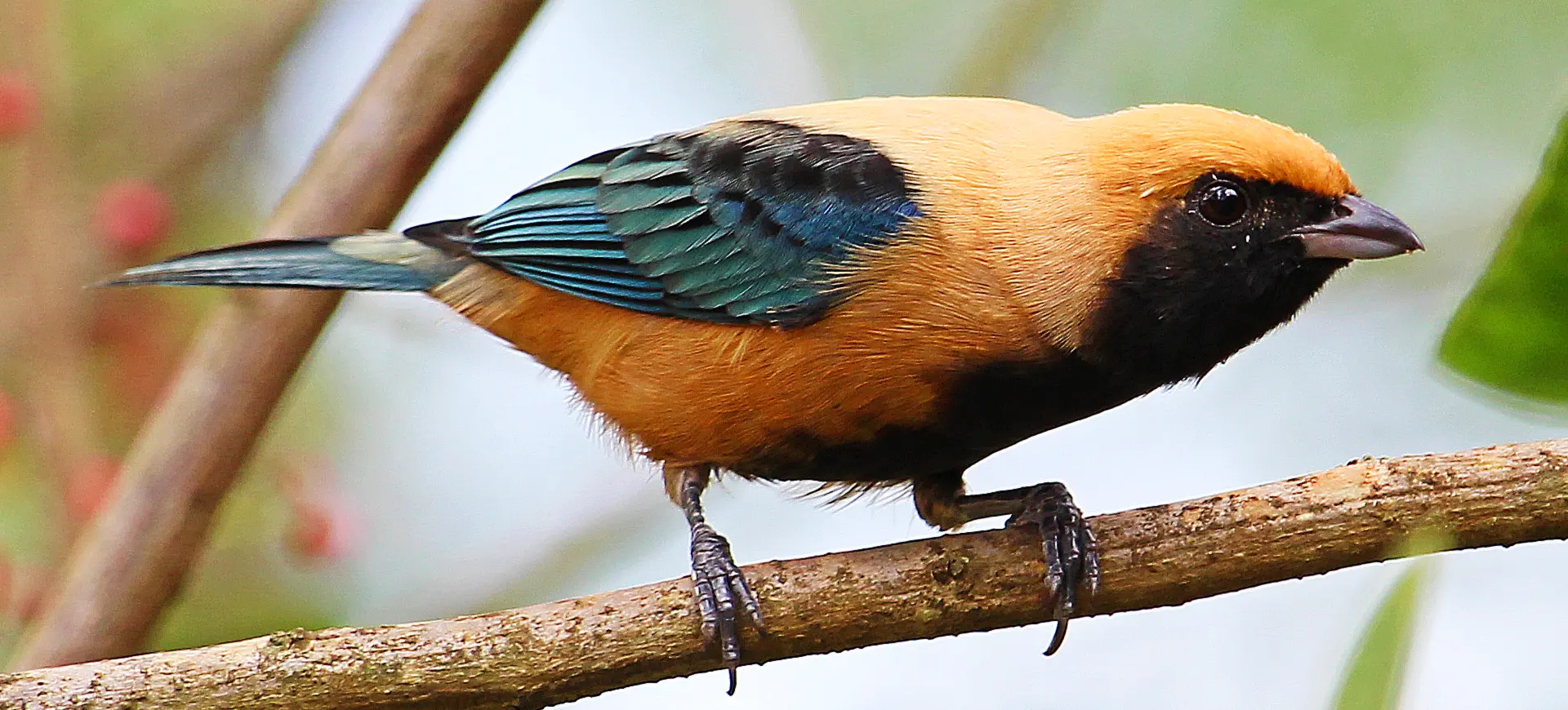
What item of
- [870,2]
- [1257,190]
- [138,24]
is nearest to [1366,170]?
[870,2]

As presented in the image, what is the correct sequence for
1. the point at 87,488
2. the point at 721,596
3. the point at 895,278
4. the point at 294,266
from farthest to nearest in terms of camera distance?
the point at 87,488 → the point at 294,266 → the point at 895,278 → the point at 721,596

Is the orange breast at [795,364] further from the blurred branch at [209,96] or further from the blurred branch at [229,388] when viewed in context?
the blurred branch at [209,96]

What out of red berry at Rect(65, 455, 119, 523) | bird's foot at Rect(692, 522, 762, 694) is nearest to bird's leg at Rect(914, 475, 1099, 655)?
bird's foot at Rect(692, 522, 762, 694)

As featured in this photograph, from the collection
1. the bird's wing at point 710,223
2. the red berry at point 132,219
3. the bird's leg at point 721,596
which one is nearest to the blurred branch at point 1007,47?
the bird's wing at point 710,223

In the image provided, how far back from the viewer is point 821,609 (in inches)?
118

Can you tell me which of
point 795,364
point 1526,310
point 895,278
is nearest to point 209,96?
point 795,364

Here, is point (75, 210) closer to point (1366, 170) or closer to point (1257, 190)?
point (1257, 190)

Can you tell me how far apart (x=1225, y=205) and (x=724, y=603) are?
1297 mm

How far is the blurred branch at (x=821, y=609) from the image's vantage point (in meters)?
2.78

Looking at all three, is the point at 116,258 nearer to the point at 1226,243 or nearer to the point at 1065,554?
Answer: the point at 1065,554

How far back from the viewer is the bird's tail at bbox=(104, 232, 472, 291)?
382 cm

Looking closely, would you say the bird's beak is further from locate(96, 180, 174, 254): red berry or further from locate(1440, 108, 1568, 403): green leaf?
locate(96, 180, 174, 254): red berry

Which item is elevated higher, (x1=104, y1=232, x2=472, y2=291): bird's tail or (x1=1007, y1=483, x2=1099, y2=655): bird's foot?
(x1=104, y1=232, x2=472, y2=291): bird's tail

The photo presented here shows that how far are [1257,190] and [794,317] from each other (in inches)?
39.6
